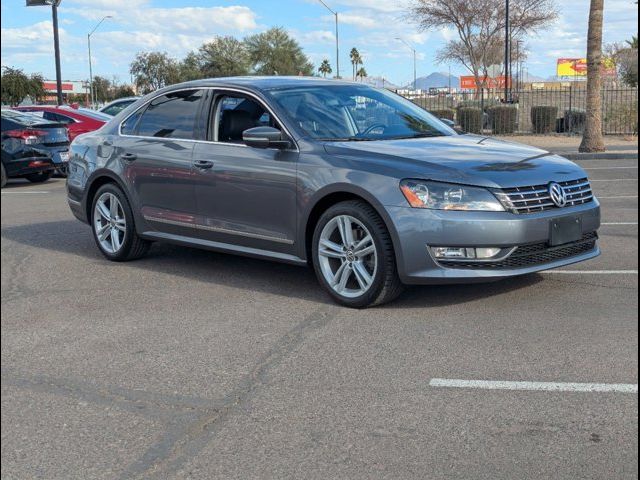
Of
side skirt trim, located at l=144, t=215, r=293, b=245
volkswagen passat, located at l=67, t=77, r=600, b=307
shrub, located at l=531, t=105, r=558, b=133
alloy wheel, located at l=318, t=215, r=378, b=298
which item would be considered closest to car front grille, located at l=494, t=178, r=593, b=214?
volkswagen passat, located at l=67, t=77, r=600, b=307

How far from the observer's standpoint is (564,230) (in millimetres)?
5691

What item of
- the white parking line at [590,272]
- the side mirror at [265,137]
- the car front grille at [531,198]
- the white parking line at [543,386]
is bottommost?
the white parking line at [543,386]

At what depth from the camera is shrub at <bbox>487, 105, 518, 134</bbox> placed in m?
28.0

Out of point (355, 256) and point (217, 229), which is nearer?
point (355, 256)

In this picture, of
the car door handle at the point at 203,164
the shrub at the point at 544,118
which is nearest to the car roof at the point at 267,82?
the car door handle at the point at 203,164

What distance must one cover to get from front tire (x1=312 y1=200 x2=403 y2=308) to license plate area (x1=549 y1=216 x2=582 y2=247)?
3.40ft

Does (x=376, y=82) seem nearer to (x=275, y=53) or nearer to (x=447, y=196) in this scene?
(x=447, y=196)

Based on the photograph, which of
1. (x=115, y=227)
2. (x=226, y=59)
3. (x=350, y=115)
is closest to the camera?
(x=350, y=115)

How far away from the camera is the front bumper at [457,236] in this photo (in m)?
5.39

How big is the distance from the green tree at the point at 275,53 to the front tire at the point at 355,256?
173 feet

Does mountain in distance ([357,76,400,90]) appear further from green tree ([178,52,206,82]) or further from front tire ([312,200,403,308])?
green tree ([178,52,206,82])

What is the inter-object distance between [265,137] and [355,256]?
41.6 inches

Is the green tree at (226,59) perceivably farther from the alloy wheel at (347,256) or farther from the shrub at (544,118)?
the alloy wheel at (347,256)

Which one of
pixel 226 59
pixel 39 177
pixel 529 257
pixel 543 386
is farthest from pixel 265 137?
pixel 226 59
